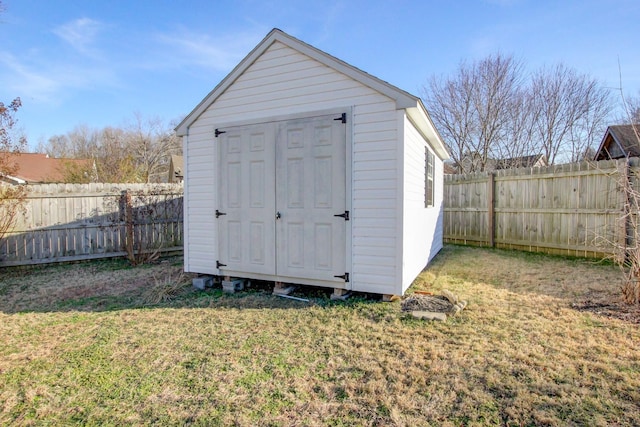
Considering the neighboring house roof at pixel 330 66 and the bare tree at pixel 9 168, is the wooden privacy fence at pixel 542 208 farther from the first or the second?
the bare tree at pixel 9 168

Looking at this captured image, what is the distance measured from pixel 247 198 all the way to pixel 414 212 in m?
2.53

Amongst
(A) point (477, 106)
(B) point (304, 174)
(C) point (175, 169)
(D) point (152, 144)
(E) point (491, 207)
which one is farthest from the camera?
(D) point (152, 144)

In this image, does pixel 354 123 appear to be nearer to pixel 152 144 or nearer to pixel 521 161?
pixel 521 161

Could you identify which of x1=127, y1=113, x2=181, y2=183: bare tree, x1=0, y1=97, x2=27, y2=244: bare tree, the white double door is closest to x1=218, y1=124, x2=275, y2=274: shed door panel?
the white double door

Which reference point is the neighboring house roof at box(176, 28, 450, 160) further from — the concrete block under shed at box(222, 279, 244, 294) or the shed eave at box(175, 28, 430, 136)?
the concrete block under shed at box(222, 279, 244, 294)

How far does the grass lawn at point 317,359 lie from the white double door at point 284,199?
540 mm

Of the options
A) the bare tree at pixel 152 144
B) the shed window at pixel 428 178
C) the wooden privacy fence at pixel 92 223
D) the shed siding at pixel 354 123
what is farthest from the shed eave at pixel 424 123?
the bare tree at pixel 152 144

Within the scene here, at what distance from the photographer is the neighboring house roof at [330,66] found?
4.21 meters

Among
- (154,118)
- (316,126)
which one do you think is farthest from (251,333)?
(154,118)

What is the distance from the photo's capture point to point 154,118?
2683 centimetres

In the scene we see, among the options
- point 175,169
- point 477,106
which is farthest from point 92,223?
point 175,169

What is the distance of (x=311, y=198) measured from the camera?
4.68 m

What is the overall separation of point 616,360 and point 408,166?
288 cm

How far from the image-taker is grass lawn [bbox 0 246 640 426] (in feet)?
7.20
